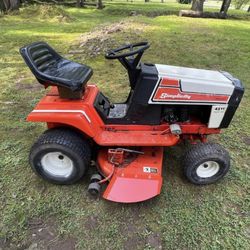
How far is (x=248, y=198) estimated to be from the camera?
2469 millimetres

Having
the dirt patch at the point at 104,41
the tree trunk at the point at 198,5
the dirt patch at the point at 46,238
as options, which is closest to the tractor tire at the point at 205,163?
the dirt patch at the point at 46,238

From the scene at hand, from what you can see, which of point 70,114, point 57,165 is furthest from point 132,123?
point 57,165

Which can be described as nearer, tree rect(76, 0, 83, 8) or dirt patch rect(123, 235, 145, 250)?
dirt patch rect(123, 235, 145, 250)

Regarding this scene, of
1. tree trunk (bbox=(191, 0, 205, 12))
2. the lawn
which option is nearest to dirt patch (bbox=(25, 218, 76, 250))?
the lawn

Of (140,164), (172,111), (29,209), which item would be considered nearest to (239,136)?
(172,111)

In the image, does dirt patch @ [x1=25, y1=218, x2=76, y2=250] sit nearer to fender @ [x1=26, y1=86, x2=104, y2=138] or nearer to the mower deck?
the mower deck

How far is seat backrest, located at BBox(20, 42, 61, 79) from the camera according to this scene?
230 cm

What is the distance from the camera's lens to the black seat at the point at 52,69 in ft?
7.53

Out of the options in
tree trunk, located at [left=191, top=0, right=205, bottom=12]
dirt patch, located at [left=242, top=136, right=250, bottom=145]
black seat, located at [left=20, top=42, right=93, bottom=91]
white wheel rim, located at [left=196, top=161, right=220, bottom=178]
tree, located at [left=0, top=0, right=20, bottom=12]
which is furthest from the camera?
tree, located at [left=0, top=0, right=20, bottom=12]

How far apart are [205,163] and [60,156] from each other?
1323 millimetres

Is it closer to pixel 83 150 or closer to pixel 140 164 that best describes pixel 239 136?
pixel 140 164

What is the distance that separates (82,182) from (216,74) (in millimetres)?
1647

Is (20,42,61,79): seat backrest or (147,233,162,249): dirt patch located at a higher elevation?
(20,42,61,79): seat backrest

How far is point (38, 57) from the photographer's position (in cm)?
252
